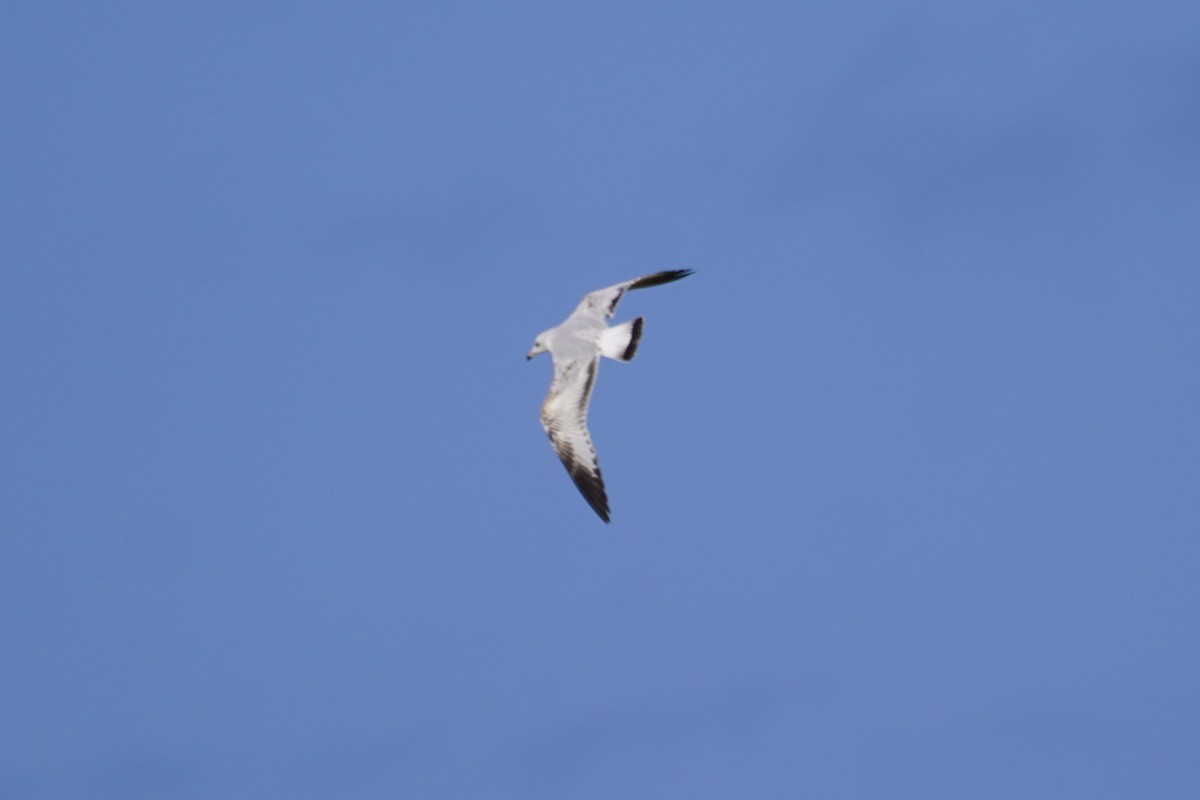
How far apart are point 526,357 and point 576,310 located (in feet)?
4.22

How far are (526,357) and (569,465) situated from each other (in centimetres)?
266

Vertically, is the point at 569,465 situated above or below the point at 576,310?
below

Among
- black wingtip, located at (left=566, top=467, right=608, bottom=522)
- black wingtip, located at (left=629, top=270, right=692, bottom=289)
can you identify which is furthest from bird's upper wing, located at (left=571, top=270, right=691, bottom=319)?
black wingtip, located at (left=566, top=467, right=608, bottom=522)

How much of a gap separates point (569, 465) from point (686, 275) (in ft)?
10.2

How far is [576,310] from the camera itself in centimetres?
3641

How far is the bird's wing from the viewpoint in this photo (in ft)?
115

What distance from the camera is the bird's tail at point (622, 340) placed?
1382 inches

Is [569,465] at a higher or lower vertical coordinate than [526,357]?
lower

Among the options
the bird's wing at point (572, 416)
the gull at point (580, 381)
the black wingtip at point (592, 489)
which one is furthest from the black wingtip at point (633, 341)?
the black wingtip at point (592, 489)

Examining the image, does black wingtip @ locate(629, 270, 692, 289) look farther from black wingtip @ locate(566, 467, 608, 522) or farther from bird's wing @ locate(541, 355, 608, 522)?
black wingtip @ locate(566, 467, 608, 522)

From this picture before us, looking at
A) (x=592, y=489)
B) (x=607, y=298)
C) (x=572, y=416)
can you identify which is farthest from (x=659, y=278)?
(x=592, y=489)

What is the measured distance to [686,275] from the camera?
35094 mm

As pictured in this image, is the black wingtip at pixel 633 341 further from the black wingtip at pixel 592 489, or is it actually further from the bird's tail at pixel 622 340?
the black wingtip at pixel 592 489

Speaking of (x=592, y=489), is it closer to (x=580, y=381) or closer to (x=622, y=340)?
(x=580, y=381)
